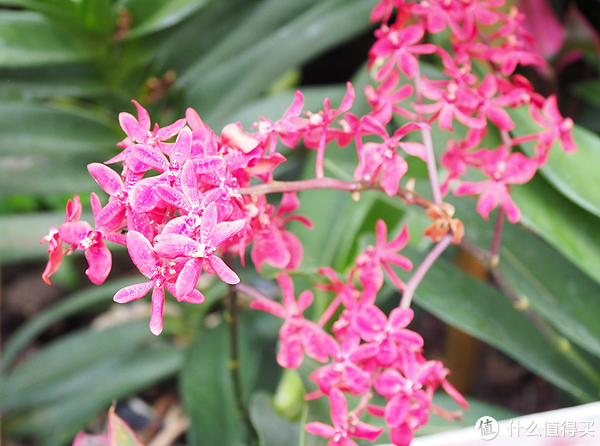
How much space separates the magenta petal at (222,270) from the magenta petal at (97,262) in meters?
0.07

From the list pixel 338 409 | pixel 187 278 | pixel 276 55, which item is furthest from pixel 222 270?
pixel 276 55

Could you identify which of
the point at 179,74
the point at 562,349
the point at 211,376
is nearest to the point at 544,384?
the point at 562,349

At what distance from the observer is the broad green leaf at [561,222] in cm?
43

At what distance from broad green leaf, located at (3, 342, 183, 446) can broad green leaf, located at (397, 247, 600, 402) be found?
414 mm

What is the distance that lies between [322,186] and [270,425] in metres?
0.25

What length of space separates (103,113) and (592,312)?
0.66m

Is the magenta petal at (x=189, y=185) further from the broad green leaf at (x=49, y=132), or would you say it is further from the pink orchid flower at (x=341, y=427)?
the broad green leaf at (x=49, y=132)

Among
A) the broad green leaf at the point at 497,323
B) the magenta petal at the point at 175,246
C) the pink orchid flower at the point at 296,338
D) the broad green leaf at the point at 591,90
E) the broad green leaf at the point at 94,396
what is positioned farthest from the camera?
the broad green leaf at the point at 94,396

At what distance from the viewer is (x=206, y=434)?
56cm

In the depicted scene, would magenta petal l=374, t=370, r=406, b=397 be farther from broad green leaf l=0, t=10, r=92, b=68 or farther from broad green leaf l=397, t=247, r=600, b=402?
broad green leaf l=0, t=10, r=92, b=68

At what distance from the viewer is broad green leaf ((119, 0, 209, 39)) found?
0.56 metres

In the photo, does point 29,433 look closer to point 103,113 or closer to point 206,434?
point 206,434

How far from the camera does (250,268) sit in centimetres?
74

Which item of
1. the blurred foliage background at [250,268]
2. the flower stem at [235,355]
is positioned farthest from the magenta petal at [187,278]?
the blurred foliage background at [250,268]
